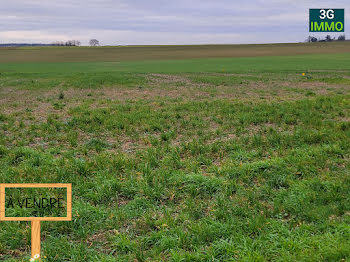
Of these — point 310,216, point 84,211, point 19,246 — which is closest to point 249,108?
point 310,216

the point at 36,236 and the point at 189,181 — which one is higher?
the point at 36,236

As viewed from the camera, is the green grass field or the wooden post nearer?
the wooden post

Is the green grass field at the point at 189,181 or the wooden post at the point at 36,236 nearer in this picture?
the wooden post at the point at 36,236

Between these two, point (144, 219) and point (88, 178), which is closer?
point (144, 219)

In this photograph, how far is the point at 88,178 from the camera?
280 inches

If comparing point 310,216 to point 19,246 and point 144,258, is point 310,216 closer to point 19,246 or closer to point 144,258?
point 144,258

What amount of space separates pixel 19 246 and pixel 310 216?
15.9ft

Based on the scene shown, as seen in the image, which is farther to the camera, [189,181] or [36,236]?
[189,181]

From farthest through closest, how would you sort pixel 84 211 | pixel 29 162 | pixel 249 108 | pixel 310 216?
pixel 249 108 → pixel 29 162 → pixel 84 211 → pixel 310 216

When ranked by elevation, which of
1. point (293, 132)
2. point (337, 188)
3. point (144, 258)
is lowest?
point (144, 258)

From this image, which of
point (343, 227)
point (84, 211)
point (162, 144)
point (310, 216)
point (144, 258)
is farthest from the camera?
point (162, 144)

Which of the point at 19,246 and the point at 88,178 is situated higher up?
the point at 88,178

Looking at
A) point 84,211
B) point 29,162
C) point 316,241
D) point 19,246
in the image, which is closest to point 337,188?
point 316,241

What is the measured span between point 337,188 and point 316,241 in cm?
207
